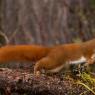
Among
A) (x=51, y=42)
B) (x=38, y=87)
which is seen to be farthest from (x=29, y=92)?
(x=51, y=42)

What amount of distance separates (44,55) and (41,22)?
3.58 m

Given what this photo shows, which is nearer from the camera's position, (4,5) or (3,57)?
(3,57)

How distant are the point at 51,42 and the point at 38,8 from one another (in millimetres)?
656

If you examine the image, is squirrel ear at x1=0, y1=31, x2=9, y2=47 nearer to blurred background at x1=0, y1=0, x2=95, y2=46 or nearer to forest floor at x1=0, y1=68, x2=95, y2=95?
blurred background at x1=0, y1=0, x2=95, y2=46

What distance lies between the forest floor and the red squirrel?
0.52 m

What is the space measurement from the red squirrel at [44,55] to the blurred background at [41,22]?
3071 millimetres

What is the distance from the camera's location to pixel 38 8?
8.41 m

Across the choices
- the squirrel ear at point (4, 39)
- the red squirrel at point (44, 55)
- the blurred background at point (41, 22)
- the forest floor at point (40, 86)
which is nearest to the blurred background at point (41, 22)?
the blurred background at point (41, 22)

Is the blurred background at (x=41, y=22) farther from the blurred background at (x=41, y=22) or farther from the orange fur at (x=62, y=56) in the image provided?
the orange fur at (x=62, y=56)

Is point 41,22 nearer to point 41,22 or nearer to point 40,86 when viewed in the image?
point 41,22

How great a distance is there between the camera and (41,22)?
8.45 metres

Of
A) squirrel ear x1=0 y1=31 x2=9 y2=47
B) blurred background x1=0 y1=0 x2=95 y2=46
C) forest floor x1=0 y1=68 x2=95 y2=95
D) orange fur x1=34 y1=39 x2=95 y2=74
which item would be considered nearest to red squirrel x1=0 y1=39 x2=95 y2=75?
orange fur x1=34 y1=39 x2=95 y2=74

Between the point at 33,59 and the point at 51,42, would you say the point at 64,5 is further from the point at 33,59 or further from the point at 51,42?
Result: the point at 33,59

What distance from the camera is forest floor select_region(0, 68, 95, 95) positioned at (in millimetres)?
3996
